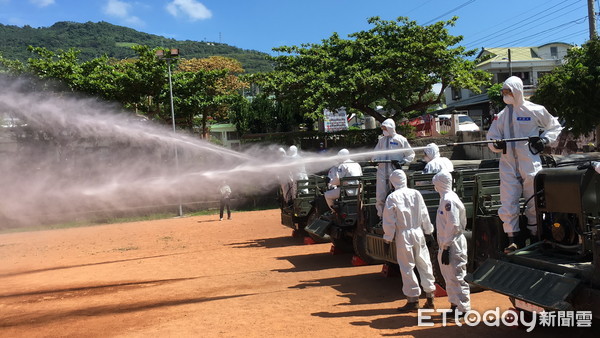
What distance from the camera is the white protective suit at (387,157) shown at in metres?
9.72

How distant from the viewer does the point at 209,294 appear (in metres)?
9.27

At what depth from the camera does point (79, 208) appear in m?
27.0

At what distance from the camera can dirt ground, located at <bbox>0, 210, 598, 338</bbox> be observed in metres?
7.01

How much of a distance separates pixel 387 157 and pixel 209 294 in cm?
398

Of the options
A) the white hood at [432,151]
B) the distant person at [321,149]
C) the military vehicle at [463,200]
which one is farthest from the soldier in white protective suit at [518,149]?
the distant person at [321,149]

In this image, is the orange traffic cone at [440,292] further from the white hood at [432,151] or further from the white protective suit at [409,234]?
the white hood at [432,151]

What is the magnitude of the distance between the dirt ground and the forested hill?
13118 centimetres

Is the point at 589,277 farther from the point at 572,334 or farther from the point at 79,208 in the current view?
the point at 79,208

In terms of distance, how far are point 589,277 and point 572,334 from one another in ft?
5.09

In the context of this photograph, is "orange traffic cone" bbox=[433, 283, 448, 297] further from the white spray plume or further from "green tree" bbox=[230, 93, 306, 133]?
"green tree" bbox=[230, 93, 306, 133]

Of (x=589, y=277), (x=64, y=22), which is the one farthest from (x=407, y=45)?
(x=64, y=22)

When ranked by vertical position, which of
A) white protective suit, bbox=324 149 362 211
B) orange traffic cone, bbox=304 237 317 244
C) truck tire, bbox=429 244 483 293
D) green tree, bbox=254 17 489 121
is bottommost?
orange traffic cone, bbox=304 237 317 244

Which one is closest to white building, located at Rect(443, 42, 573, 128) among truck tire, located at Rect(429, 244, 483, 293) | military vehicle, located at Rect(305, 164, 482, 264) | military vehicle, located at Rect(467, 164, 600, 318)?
military vehicle, located at Rect(305, 164, 482, 264)

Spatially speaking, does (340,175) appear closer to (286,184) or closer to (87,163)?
(286,184)
